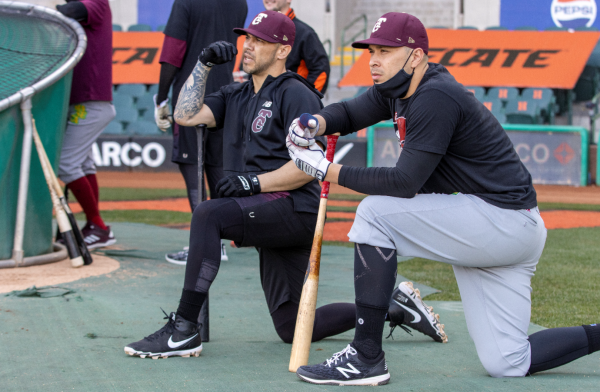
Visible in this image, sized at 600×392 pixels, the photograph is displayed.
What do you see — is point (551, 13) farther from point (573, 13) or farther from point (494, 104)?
point (494, 104)

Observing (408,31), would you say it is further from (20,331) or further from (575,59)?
(575,59)

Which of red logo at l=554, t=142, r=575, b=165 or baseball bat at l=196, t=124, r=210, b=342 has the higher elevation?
baseball bat at l=196, t=124, r=210, b=342

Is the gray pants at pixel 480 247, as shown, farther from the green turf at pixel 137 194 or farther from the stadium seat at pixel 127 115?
the stadium seat at pixel 127 115

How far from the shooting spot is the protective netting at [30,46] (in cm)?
456

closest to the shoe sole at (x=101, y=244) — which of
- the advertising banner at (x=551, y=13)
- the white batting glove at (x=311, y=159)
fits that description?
the white batting glove at (x=311, y=159)

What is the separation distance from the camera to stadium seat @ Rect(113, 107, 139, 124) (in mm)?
15320

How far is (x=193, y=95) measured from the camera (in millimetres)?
3201

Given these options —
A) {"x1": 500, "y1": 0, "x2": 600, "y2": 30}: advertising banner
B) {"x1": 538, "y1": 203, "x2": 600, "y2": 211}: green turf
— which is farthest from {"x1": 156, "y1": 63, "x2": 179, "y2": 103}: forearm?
{"x1": 500, "y1": 0, "x2": 600, "y2": 30}: advertising banner

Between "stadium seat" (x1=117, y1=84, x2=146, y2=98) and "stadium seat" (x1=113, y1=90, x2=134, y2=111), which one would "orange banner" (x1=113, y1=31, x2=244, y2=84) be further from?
"stadium seat" (x1=113, y1=90, x2=134, y2=111)

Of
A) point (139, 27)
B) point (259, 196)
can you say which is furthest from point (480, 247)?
point (139, 27)

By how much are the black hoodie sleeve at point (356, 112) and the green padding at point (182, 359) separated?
1017 millimetres

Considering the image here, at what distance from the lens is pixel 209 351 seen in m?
2.96

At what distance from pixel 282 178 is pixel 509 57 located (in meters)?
14.2

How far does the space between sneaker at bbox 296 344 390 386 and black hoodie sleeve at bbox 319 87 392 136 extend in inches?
37.9
